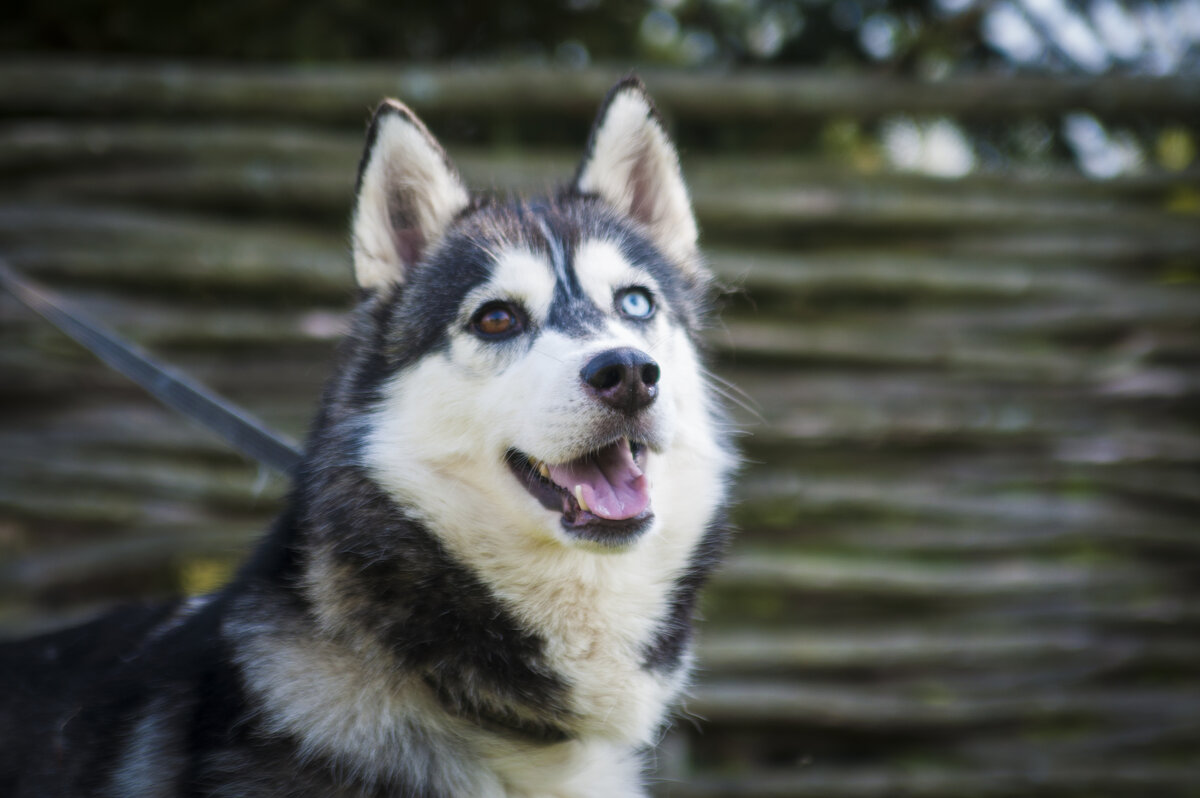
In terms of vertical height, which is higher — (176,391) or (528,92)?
(528,92)

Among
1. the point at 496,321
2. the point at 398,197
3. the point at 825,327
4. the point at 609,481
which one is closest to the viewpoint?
the point at 609,481

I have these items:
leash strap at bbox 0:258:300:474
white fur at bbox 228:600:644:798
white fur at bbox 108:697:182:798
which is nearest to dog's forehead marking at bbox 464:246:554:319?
leash strap at bbox 0:258:300:474

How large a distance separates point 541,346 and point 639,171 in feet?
2.96

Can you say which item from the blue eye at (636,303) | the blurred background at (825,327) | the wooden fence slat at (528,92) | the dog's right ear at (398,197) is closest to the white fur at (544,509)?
the blue eye at (636,303)

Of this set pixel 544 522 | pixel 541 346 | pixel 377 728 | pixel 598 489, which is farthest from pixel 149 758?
pixel 541 346

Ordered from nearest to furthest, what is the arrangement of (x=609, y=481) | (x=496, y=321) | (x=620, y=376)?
(x=620, y=376)
(x=609, y=481)
(x=496, y=321)

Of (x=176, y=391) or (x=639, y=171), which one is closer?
(x=176, y=391)

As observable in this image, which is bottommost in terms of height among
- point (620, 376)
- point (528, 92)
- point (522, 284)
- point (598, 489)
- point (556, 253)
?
point (598, 489)

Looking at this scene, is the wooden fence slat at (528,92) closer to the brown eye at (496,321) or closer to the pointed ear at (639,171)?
the pointed ear at (639,171)

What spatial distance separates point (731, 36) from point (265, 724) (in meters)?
4.57

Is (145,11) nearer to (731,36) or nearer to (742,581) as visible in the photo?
(731,36)

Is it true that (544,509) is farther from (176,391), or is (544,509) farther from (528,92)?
(528,92)

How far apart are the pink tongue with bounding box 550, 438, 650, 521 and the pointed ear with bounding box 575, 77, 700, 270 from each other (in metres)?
0.92

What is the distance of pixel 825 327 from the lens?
486cm
